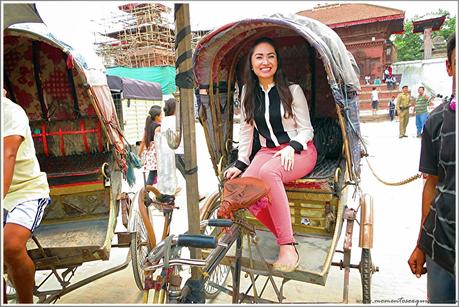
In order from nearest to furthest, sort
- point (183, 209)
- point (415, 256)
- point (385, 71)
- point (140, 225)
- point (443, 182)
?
point (443, 182) → point (415, 256) → point (140, 225) → point (183, 209) → point (385, 71)

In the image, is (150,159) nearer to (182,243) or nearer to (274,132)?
(274,132)

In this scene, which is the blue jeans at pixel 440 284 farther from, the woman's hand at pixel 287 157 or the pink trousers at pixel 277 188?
the woman's hand at pixel 287 157

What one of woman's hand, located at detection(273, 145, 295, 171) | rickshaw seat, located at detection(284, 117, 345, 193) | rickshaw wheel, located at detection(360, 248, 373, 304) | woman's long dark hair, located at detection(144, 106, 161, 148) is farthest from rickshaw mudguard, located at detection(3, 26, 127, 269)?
rickshaw wheel, located at detection(360, 248, 373, 304)

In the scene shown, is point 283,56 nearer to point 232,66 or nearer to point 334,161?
point 232,66

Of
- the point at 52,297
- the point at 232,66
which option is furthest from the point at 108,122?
the point at 52,297

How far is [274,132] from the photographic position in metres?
2.71

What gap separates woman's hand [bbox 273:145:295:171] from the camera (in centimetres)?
243

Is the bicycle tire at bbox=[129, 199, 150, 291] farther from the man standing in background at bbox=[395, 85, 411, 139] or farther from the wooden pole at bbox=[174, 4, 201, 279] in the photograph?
the man standing in background at bbox=[395, 85, 411, 139]

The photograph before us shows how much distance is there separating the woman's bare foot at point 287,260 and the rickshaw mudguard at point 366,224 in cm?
58

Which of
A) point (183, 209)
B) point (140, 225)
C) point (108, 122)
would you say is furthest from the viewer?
point (183, 209)

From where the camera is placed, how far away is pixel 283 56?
356 cm

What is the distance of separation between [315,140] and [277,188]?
1137 mm

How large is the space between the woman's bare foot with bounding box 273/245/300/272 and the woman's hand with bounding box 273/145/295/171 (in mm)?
550

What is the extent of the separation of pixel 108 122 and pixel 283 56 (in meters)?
1.87
